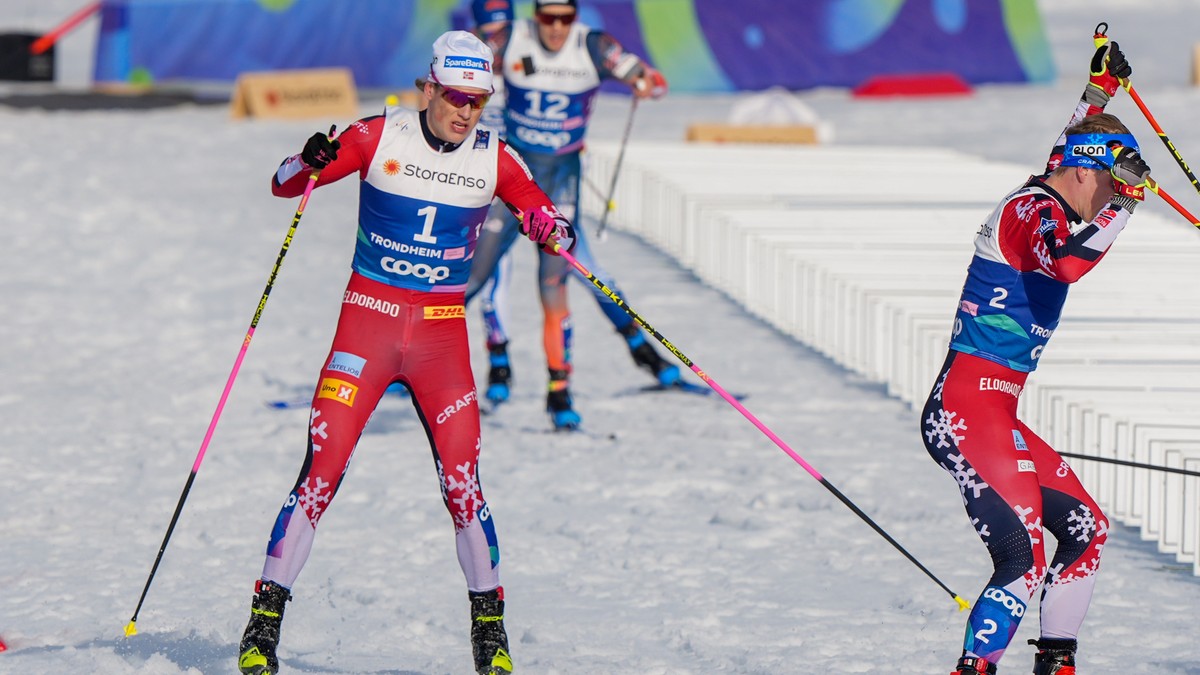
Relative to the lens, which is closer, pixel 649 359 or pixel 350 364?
pixel 350 364

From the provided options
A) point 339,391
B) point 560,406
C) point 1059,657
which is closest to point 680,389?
point 560,406

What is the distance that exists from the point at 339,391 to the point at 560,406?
4310 millimetres

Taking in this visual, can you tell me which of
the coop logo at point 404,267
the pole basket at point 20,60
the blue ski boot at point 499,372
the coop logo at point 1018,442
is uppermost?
the coop logo at point 404,267

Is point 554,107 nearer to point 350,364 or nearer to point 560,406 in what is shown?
point 560,406

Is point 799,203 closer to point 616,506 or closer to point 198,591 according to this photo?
point 616,506

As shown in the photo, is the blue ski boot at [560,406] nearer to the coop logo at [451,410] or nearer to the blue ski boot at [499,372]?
the blue ski boot at [499,372]

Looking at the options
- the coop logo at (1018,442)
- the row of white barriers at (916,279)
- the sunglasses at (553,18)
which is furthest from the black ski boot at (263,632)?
the sunglasses at (553,18)

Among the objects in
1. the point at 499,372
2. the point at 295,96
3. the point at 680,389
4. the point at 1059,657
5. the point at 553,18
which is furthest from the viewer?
the point at 295,96

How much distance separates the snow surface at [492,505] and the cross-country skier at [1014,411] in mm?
866

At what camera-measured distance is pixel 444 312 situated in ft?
19.1

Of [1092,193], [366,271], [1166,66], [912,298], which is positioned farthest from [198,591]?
[1166,66]

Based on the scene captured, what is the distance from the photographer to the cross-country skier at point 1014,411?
5.27 m

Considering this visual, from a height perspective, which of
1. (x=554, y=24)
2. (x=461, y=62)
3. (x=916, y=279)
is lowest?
(x=916, y=279)

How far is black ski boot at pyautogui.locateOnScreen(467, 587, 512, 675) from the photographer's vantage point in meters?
5.77
